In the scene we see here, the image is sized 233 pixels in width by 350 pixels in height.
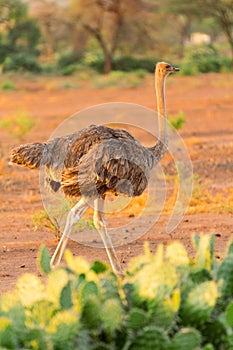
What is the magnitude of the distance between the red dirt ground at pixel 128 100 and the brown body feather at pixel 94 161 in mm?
701

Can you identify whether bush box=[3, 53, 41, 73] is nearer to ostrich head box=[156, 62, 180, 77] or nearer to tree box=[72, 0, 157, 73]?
tree box=[72, 0, 157, 73]

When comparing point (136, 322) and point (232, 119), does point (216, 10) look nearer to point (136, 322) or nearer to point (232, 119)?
point (232, 119)

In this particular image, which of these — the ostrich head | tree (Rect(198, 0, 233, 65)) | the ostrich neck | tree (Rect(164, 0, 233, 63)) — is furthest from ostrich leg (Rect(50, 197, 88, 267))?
tree (Rect(198, 0, 233, 65))

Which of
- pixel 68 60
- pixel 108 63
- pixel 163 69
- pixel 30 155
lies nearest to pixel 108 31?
pixel 68 60

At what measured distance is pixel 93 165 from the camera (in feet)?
21.7

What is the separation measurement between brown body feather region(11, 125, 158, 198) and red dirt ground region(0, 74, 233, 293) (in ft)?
2.30

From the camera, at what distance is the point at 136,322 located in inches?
119

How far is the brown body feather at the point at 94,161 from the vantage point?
6590 millimetres

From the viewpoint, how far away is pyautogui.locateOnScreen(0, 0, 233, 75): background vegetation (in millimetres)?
33562

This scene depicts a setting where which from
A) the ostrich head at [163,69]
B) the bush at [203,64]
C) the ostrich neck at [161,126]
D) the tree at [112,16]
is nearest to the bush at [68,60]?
the tree at [112,16]

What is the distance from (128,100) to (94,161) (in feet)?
57.4

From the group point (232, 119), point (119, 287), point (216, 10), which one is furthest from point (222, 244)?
point (216, 10)

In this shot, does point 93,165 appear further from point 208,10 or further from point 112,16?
point 112,16

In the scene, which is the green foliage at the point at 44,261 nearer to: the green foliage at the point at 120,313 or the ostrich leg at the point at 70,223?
the green foliage at the point at 120,313
